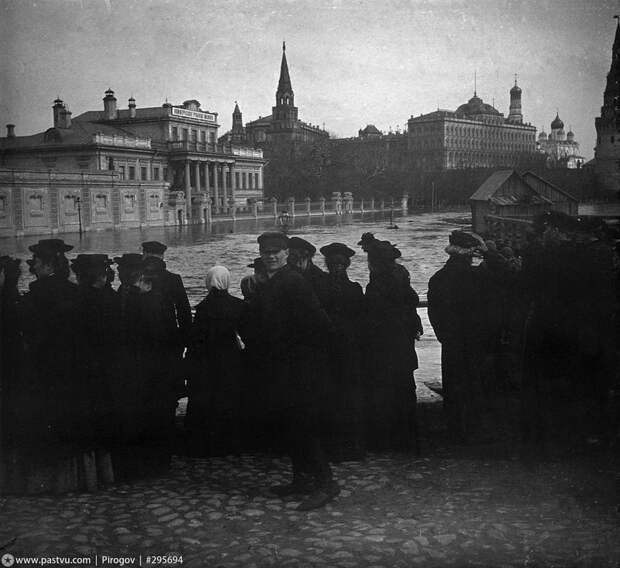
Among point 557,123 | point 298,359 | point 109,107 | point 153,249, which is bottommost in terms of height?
point 298,359

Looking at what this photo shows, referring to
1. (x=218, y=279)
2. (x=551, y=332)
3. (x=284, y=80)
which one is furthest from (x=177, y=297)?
(x=284, y=80)

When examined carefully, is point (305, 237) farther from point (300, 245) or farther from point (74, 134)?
point (74, 134)

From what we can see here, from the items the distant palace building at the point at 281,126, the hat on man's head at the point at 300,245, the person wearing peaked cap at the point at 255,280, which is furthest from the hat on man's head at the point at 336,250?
the distant palace building at the point at 281,126

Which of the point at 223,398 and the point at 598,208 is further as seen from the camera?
the point at 598,208

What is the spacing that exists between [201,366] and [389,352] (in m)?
1.43

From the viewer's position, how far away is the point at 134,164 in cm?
725

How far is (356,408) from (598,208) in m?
3.06

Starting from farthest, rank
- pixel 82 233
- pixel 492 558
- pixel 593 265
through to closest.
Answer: pixel 82 233 < pixel 593 265 < pixel 492 558

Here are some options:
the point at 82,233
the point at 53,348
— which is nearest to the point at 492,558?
the point at 53,348

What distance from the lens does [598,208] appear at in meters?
5.96

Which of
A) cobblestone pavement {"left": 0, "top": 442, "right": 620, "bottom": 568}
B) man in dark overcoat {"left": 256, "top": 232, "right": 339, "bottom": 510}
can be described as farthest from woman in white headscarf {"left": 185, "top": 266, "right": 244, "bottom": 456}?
man in dark overcoat {"left": 256, "top": 232, "right": 339, "bottom": 510}

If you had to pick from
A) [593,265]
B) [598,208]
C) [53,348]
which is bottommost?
[53,348]

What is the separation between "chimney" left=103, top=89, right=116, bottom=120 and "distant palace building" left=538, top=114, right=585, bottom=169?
448 cm

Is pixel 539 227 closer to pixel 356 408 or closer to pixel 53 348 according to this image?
pixel 356 408
